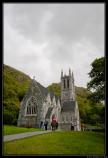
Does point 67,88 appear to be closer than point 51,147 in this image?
No

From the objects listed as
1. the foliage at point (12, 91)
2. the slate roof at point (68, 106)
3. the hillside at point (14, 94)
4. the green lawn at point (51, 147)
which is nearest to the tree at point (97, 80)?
the green lawn at point (51, 147)

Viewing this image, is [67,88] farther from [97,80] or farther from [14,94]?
[97,80]

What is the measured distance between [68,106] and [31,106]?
20.4 metres

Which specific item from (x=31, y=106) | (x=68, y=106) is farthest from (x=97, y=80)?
(x=68, y=106)

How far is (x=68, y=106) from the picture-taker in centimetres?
7581

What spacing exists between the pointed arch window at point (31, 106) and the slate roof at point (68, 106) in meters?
17.8

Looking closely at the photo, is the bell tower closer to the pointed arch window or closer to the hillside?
the hillside

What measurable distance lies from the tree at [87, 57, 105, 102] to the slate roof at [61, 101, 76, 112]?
163 ft

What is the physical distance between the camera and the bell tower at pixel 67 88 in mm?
81938

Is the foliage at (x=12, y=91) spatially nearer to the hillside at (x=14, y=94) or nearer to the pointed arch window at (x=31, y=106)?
the hillside at (x=14, y=94)

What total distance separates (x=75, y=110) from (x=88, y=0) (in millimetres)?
66799

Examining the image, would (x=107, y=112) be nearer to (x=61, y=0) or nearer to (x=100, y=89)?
(x=61, y=0)

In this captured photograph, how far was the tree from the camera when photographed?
21.1 metres

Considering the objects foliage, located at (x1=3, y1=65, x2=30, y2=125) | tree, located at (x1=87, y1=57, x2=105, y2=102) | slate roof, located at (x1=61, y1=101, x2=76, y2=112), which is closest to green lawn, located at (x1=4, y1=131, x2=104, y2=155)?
tree, located at (x1=87, y1=57, x2=105, y2=102)
